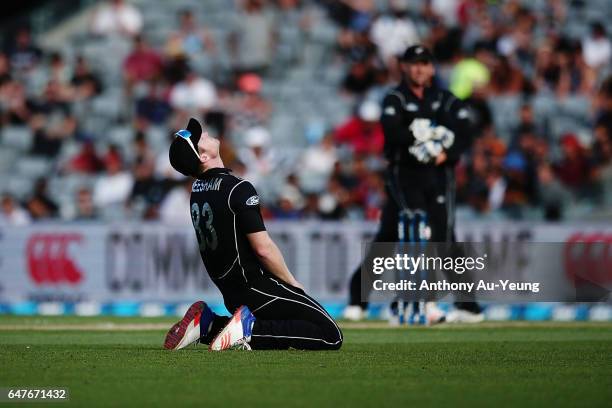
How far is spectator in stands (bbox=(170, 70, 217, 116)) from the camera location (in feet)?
74.3

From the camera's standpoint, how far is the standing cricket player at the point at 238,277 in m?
9.34

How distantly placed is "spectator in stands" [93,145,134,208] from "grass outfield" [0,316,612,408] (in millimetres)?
9253

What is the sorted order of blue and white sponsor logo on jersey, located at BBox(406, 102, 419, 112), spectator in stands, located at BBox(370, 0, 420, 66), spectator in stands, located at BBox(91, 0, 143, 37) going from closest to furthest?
blue and white sponsor logo on jersey, located at BBox(406, 102, 419, 112) → spectator in stands, located at BBox(370, 0, 420, 66) → spectator in stands, located at BBox(91, 0, 143, 37)

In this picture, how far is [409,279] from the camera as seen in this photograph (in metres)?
13.2

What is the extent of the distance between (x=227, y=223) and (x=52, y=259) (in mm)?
10031

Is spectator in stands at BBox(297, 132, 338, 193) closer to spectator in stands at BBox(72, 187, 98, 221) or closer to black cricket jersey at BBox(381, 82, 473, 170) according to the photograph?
spectator in stands at BBox(72, 187, 98, 221)

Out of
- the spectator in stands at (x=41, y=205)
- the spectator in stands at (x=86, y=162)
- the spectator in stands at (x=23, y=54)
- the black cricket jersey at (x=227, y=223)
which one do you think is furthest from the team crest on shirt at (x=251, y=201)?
the spectator in stands at (x=23, y=54)

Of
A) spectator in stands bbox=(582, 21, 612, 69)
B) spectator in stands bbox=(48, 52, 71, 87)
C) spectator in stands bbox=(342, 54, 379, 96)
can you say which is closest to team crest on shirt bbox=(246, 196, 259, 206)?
spectator in stands bbox=(342, 54, 379, 96)

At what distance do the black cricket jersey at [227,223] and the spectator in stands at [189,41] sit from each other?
14.6m

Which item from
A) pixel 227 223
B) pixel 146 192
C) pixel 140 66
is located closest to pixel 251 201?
pixel 227 223

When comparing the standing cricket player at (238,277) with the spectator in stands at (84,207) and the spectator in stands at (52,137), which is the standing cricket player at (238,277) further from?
the spectator in stands at (52,137)

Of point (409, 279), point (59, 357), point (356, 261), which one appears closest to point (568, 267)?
point (356, 261)

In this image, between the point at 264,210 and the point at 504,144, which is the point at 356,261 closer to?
the point at 264,210

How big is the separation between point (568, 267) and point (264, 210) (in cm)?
497
